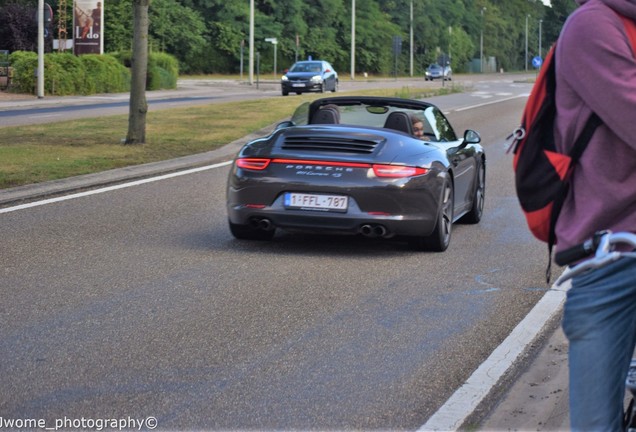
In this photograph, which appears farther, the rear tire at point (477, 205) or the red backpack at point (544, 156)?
the rear tire at point (477, 205)

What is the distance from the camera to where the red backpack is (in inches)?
118

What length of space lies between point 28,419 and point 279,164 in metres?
5.23

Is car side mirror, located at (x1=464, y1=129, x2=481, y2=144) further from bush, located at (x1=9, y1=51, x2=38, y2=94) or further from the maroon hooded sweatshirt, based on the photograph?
bush, located at (x1=9, y1=51, x2=38, y2=94)

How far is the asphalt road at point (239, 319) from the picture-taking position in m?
5.52

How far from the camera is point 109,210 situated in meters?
12.9

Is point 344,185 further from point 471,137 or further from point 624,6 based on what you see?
point 624,6

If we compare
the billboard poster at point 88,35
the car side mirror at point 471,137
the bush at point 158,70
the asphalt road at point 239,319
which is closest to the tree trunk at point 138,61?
the asphalt road at point 239,319

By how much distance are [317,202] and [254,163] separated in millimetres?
646

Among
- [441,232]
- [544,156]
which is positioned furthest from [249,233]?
[544,156]

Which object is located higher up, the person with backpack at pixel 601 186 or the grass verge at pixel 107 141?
the person with backpack at pixel 601 186

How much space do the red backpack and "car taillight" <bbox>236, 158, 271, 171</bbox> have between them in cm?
717

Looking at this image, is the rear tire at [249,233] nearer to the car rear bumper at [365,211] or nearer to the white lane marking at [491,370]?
the car rear bumper at [365,211]

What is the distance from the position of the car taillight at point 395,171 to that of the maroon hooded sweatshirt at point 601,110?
275 inches

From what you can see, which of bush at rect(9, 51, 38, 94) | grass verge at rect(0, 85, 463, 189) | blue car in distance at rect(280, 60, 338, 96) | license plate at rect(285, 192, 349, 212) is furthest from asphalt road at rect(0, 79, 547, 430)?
blue car in distance at rect(280, 60, 338, 96)
